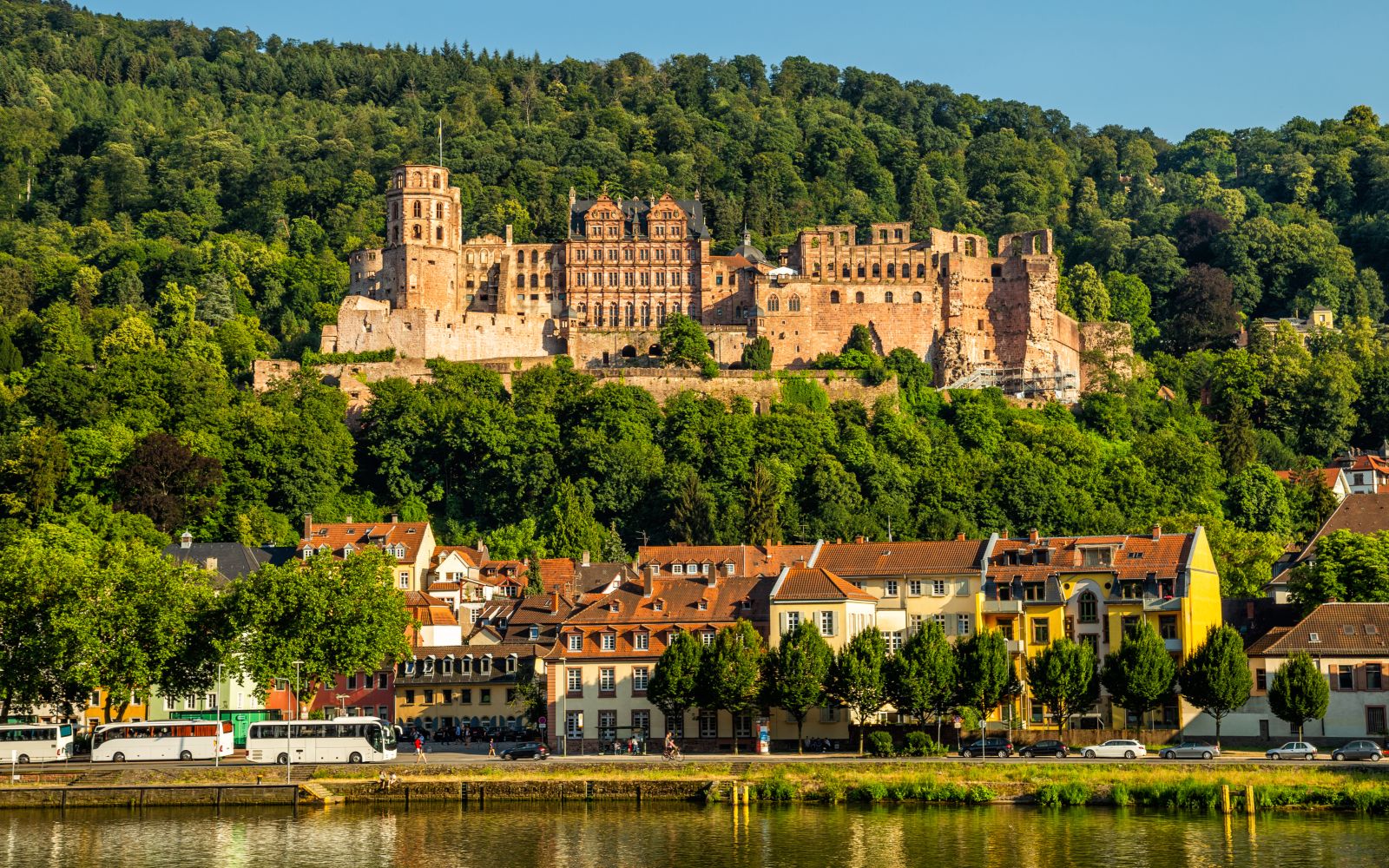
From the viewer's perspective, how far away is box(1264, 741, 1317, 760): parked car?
7025cm

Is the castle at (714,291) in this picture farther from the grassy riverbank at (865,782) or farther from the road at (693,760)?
the grassy riverbank at (865,782)

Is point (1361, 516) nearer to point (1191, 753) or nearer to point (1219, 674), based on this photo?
point (1219, 674)

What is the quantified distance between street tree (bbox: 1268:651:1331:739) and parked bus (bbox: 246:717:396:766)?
3239cm

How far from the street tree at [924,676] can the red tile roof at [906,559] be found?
7136mm

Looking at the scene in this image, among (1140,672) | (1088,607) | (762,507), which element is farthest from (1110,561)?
(762,507)

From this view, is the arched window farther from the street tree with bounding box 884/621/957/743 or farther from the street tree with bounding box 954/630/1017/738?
the street tree with bounding box 884/621/957/743

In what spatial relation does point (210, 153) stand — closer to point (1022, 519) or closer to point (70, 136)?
point (70, 136)

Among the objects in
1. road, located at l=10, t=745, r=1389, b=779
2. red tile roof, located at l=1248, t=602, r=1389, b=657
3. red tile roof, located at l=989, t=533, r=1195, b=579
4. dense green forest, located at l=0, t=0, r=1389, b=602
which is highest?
dense green forest, located at l=0, t=0, r=1389, b=602

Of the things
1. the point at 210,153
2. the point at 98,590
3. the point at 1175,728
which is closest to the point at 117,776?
the point at 98,590

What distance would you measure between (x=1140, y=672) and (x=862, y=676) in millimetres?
10018

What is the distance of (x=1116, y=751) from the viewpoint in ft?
240

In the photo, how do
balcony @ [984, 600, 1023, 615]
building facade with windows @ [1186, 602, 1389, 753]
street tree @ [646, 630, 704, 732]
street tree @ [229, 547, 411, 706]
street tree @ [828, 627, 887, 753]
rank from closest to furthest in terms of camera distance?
street tree @ [828, 627, 887, 753]
building facade with windows @ [1186, 602, 1389, 753]
street tree @ [646, 630, 704, 732]
balcony @ [984, 600, 1023, 615]
street tree @ [229, 547, 411, 706]

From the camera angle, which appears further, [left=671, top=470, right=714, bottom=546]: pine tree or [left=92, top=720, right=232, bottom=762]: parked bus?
[left=671, top=470, right=714, bottom=546]: pine tree

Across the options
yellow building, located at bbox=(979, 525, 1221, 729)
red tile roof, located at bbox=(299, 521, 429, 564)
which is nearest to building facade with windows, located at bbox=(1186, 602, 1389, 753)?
yellow building, located at bbox=(979, 525, 1221, 729)
